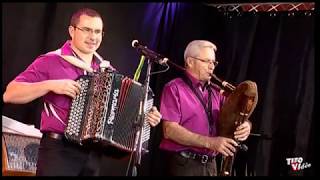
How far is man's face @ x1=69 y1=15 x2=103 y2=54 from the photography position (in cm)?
282

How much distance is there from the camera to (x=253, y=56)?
469 centimetres

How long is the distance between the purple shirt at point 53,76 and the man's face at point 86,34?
66 mm

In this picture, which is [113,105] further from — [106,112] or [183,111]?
[183,111]

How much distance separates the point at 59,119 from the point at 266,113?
2.33m

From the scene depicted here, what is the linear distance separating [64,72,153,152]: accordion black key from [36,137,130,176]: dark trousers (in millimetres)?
84

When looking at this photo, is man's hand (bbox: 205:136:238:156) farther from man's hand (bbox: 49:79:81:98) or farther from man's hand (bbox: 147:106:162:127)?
man's hand (bbox: 49:79:81:98)

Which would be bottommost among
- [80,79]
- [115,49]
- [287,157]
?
[287,157]

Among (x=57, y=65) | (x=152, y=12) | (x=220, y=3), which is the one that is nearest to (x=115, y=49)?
(x=152, y=12)

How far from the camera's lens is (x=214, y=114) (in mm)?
3330

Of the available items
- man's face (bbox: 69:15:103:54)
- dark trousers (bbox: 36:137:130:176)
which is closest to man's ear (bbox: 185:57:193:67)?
man's face (bbox: 69:15:103:54)

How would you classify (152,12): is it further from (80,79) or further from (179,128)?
(80,79)

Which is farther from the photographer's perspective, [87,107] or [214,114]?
[214,114]

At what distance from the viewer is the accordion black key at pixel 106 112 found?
2.60 meters

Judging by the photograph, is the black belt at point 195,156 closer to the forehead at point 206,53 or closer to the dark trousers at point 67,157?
the dark trousers at point 67,157
